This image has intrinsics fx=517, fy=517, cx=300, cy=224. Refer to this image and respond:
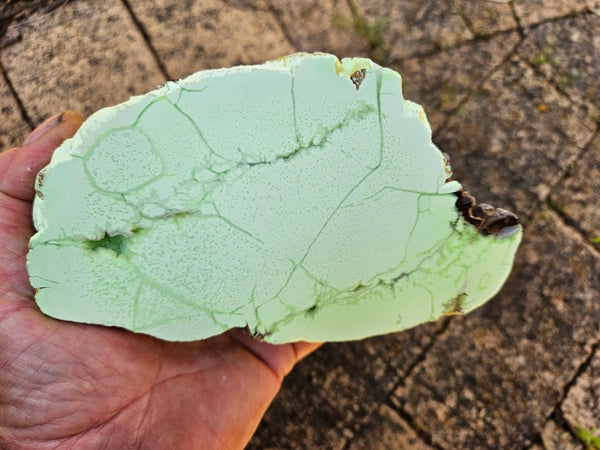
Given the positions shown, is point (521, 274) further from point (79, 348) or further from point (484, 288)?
point (79, 348)

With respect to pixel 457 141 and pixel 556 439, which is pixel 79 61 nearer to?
pixel 457 141

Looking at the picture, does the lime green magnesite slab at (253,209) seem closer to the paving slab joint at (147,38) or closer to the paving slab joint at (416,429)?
the paving slab joint at (416,429)

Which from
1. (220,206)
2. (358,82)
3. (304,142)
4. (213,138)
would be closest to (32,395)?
(220,206)

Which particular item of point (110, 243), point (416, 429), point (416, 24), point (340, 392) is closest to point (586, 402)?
point (416, 429)

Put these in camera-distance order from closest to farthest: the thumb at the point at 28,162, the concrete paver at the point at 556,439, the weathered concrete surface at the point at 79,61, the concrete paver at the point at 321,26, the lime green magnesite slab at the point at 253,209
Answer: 1. the lime green magnesite slab at the point at 253,209
2. the thumb at the point at 28,162
3. the concrete paver at the point at 556,439
4. the weathered concrete surface at the point at 79,61
5. the concrete paver at the point at 321,26

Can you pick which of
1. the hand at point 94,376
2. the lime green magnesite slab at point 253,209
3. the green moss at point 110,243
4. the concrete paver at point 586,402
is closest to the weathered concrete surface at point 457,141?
the concrete paver at point 586,402

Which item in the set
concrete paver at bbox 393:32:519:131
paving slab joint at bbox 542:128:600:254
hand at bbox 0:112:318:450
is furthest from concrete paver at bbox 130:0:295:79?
paving slab joint at bbox 542:128:600:254
